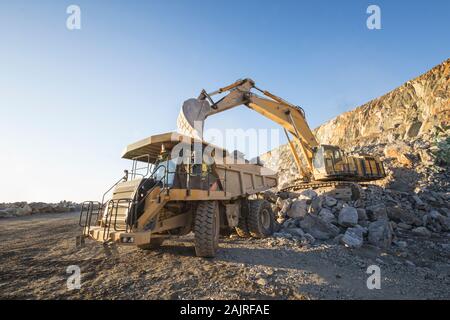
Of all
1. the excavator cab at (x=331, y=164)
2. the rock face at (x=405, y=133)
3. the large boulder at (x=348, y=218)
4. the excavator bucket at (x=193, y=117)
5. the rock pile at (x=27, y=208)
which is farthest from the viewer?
the rock pile at (x=27, y=208)

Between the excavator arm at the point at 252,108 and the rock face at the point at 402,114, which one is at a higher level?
the rock face at the point at 402,114

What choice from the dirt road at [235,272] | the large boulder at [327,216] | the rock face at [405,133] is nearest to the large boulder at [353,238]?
the dirt road at [235,272]

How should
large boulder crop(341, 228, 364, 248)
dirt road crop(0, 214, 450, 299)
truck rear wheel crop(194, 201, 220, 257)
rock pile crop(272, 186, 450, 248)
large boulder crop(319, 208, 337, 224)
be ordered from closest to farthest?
dirt road crop(0, 214, 450, 299) → truck rear wheel crop(194, 201, 220, 257) → large boulder crop(341, 228, 364, 248) → rock pile crop(272, 186, 450, 248) → large boulder crop(319, 208, 337, 224)

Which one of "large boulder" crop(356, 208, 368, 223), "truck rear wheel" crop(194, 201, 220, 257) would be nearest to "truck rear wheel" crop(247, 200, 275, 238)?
"truck rear wheel" crop(194, 201, 220, 257)

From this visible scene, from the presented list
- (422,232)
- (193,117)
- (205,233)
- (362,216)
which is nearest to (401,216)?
(422,232)

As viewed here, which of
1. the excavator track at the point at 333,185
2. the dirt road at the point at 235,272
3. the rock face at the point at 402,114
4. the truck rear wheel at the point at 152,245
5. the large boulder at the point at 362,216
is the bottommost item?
the dirt road at the point at 235,272

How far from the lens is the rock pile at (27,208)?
1450 cm

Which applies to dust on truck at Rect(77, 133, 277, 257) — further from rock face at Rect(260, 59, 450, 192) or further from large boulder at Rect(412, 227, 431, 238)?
rock face at Rect(260, 59, 450, 192)

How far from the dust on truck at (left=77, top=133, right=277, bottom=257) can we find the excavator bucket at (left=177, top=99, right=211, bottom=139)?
1362mm

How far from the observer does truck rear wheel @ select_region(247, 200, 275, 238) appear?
6.86m

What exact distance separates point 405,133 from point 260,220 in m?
23.8

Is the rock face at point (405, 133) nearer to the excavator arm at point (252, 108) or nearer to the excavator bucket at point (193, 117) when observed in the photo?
the excavator arm at point (252, 108)
